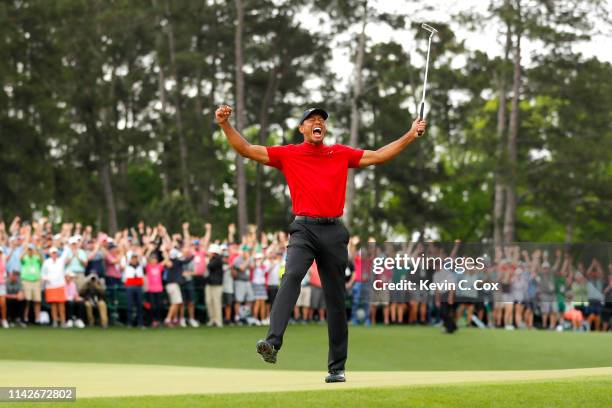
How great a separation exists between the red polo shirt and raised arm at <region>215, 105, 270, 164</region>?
95mm

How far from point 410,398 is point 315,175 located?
2.30 m

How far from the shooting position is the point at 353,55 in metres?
51.0

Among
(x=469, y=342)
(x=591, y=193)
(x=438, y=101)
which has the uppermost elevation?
(x=438, y=101)

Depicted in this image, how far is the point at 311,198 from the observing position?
1089 centimetres

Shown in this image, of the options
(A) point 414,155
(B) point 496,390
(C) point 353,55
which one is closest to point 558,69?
(C) point 353,55

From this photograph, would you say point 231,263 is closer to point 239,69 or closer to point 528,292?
point 528,292

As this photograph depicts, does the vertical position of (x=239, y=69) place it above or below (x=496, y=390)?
above

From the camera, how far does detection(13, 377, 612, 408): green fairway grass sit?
9.23 metres

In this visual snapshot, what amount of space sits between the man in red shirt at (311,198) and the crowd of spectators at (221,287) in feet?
33.0

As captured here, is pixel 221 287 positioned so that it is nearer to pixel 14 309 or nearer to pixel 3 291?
pixel 14 309

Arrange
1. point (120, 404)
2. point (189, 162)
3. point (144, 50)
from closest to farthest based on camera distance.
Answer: point (120, 404) → point (189, 162) → point (144, 50)

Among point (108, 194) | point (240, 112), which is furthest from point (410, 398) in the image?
point (108, 194)

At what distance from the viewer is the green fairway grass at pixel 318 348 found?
68.4 ft

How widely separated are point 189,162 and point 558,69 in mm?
18406
